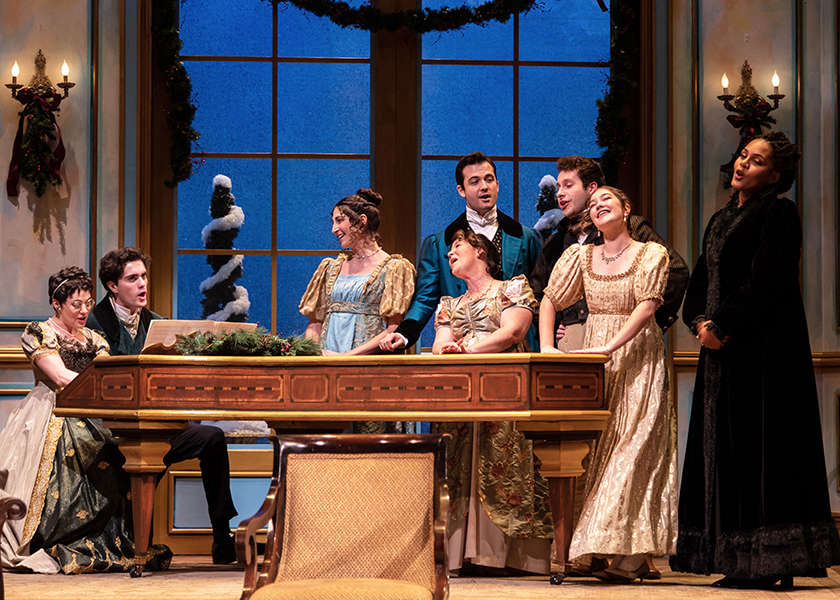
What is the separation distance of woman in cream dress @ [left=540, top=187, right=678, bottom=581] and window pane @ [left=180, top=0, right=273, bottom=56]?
8.76ft

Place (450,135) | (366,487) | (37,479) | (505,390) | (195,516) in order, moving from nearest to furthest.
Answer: (366,487)
(505,390)
(37,479)
(195,516)
(450,135)

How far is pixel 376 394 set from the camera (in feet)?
13.1

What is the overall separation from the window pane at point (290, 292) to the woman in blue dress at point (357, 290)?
0.96m

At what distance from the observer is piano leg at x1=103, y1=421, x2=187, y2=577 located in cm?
425

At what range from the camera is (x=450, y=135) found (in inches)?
235

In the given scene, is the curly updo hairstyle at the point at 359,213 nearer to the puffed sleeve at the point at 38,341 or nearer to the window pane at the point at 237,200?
the window pane at the point at 237,200

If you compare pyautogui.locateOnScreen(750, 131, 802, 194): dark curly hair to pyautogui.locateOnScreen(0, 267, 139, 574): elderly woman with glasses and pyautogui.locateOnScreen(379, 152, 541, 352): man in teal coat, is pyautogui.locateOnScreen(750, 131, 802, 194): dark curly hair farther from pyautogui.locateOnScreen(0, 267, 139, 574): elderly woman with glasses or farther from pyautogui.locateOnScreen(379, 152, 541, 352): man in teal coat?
pyautogui.locateOnScreen(0, 267, 139, 574): elderly woman with glasses

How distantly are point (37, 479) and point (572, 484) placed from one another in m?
2.54

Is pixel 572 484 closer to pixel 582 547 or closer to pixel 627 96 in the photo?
pixel 582 547

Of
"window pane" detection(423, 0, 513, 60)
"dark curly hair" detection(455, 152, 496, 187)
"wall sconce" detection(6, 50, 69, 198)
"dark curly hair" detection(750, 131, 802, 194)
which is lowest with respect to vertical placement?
"dark curly hair" detection(750, 131, 802, 194)

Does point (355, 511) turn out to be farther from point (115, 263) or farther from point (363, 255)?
point (115, 263)

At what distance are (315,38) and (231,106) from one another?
65 cm

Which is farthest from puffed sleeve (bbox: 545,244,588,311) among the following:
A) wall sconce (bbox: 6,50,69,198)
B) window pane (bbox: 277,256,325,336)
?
wall sconce (bbox: 6,50,69,198)

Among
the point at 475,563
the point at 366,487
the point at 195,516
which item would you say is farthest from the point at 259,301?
the point at 366,487
